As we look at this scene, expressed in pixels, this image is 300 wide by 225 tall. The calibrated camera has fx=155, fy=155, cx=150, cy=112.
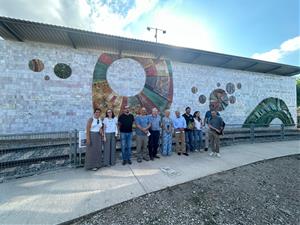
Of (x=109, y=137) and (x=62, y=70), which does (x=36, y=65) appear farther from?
(x=109, y=137)

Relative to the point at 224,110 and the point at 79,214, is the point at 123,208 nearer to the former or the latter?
the point at 79,214

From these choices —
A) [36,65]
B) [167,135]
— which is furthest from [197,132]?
[36,65]

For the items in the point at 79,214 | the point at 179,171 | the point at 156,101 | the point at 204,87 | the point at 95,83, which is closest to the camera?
the point at 79,214

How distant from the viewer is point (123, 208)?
2.57 metres

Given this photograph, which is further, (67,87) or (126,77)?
(126,77)

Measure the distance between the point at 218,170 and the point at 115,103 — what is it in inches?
213

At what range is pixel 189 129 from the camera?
5.78m

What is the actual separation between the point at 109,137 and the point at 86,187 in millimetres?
1457

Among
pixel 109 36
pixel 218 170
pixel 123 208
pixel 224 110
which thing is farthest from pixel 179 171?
pixel 224 110

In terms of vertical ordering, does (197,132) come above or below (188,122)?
below

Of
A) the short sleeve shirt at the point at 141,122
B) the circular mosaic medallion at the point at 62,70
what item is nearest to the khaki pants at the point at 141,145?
the short sleeve shirt at the point at 141,122

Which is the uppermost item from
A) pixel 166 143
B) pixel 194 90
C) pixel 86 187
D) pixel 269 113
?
pixel 194 90

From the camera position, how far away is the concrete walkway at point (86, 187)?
7.84ft

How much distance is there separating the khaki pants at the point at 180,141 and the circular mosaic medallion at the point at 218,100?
4.91 metres
